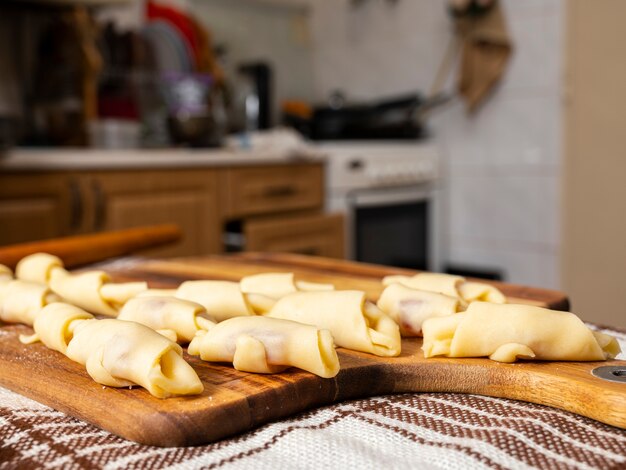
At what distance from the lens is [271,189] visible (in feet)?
7.89

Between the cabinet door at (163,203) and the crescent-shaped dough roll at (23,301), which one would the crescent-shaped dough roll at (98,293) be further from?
the cabinet door at (163,203)

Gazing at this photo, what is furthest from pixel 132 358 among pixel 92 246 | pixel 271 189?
pixel 271 189

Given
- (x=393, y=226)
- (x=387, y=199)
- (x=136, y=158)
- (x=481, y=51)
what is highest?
(x=481, y=51)

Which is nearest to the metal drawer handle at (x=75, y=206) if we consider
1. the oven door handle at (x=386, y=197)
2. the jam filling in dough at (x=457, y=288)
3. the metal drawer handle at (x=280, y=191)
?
the metal drawer handle at (x=280, y=191)

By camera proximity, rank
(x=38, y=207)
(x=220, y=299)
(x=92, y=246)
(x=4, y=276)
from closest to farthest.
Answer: (x=220, y=299)
(x=4, y=276)
(x=92, y=246)
(x=38, y=207)

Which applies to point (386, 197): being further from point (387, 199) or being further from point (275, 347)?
point (275, 347)

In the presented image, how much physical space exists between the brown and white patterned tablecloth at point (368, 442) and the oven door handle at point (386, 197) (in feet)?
7.00

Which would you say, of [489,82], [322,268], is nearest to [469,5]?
[489,82]

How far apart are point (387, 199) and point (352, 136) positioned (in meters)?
0.30

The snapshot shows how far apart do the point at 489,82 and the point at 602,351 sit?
233 cm

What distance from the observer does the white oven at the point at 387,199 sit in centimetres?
263

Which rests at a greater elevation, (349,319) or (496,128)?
(496,128)

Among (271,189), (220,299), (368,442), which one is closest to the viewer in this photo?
(368,442)

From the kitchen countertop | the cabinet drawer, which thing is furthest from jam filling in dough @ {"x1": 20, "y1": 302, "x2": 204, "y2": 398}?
the cabinet drawer
